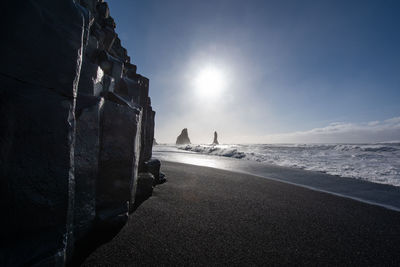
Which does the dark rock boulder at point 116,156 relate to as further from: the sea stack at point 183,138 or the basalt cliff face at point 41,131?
the sea stack at point 183,138

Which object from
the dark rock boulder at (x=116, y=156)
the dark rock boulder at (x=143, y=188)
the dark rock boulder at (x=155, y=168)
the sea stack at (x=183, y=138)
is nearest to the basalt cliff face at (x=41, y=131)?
the dark rock boulder at (x=116, y=156)

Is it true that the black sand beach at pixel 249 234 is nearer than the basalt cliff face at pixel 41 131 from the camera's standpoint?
No

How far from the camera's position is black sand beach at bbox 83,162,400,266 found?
1644 millimetres

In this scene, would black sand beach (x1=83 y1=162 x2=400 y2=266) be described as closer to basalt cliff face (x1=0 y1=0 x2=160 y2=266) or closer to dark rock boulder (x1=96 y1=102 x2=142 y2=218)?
dark rock boulder (x1=96 y1=102 x2=142 y2=218)

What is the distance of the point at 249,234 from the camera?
2111mm

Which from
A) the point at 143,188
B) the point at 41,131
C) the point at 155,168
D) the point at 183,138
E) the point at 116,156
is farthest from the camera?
the point at 183,138

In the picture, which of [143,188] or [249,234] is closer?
[249,234]

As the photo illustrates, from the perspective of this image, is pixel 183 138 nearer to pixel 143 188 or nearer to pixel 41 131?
pixel 143 188

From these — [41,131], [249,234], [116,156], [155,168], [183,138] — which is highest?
[183,138]

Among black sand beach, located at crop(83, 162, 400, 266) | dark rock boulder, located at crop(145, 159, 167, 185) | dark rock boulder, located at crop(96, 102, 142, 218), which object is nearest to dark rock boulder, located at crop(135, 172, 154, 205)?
black sand beach, located at crop(83, 162, 400, 266)

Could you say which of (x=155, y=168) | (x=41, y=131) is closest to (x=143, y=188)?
(x=155, y=168)

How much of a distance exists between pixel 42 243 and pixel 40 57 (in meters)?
1.05

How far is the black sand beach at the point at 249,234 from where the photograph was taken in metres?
1.64

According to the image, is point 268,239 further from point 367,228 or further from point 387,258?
point 367,228
